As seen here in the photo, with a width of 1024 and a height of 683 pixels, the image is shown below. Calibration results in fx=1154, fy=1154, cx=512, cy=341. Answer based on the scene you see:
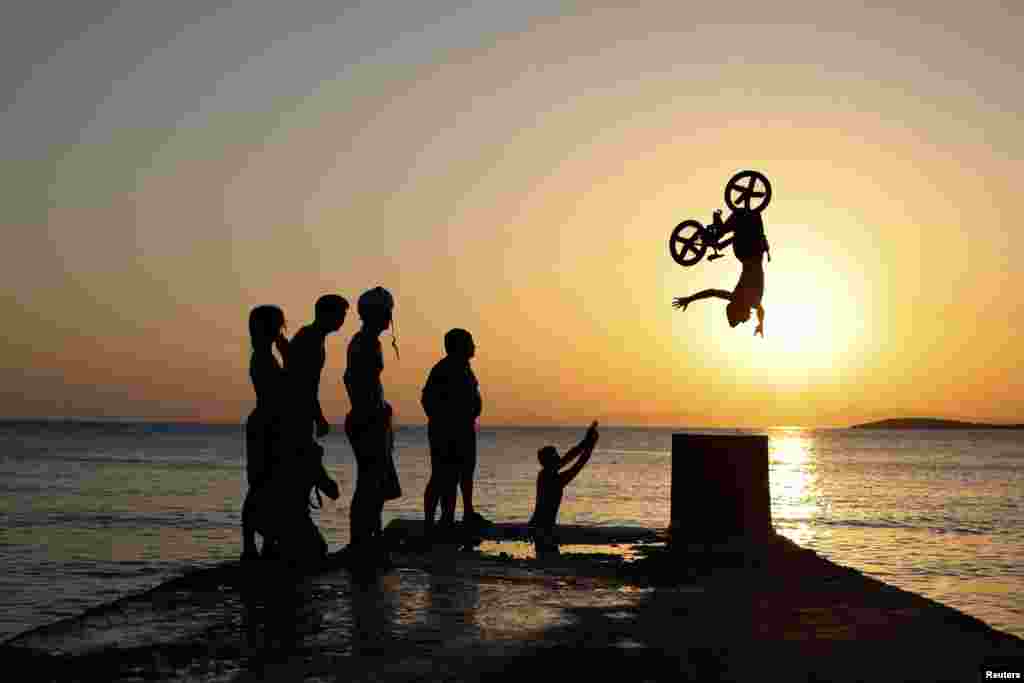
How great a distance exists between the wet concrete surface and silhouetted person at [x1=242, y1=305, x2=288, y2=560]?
1.83 feet

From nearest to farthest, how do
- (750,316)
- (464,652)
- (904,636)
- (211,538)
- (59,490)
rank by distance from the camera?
1. (464,652)
2. (904,636)
3. (750,316)
4. (211,538)
5. (59,490)

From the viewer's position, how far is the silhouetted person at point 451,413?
11609mm

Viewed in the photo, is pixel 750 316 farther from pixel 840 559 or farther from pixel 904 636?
pixel 840 559

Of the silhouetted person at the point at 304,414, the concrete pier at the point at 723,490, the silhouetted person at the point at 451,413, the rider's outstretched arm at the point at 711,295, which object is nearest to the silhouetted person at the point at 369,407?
the silhouetted person at the point at 304,414

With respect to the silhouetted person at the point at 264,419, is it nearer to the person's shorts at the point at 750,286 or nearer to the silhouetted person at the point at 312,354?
the silhouetted person at the point at 312,354

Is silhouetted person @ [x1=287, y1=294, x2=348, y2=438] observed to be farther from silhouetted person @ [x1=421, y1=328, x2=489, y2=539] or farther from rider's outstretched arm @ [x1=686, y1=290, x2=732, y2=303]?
rider's outstretched arm @ [x1=686, y1=290, x2=732, y2=303]

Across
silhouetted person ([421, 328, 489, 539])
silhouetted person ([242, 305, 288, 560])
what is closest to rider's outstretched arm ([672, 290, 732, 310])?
silhouetted person ([421, 328, 489, 539])

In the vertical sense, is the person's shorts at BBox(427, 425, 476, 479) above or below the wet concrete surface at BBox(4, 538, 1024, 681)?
above

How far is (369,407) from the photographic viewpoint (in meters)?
9.86

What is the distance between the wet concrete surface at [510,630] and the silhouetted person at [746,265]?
13.3 feet

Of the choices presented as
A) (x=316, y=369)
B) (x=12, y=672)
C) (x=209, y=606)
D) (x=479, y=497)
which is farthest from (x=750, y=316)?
(x=479, y=497)

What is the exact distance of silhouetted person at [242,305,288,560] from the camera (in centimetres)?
889

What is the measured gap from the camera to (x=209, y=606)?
730 centimetres

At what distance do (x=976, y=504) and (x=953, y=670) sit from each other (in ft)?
185
